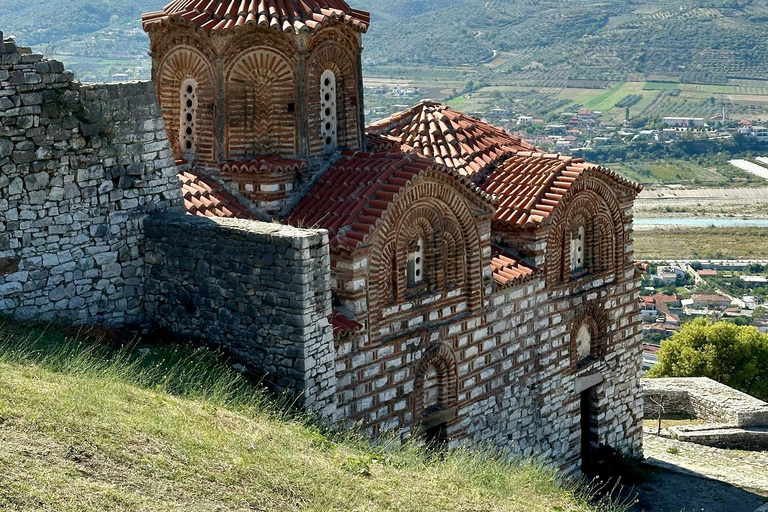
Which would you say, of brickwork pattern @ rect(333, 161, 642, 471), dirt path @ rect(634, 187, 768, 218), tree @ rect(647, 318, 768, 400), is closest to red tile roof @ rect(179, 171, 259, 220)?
brickwork pattern @ rect(333, 161, 642, 471)

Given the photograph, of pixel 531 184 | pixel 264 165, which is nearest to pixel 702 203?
pixel 531 184

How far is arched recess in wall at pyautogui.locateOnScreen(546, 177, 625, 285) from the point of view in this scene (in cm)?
1565

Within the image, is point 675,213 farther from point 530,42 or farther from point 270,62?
point 270,62

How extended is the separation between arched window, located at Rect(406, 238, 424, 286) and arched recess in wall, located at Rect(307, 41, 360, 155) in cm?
208

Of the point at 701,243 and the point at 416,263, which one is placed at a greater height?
the point at 416,263

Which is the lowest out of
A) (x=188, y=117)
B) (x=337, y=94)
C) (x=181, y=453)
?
(x=181, y=453)

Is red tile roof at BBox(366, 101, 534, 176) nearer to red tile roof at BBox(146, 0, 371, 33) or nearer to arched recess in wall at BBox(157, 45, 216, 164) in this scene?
red tile roof at BBox(146, 0, 371, 33)

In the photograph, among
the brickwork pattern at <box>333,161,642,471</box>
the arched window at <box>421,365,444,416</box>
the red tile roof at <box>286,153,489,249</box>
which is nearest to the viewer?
the red tile roof at <box>286,153,489,249</box>

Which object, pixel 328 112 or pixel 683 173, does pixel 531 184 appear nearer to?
pixel 328 112

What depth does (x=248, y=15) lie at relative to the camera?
14.0m

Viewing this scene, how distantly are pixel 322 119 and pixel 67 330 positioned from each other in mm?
4923

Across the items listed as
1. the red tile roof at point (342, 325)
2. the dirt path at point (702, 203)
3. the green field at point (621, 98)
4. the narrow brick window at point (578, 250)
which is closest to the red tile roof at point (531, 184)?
the narrow brick window at point (578, 250)

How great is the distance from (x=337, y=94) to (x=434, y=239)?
109 inches

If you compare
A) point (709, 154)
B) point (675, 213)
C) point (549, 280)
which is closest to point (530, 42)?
point (709, 154)
